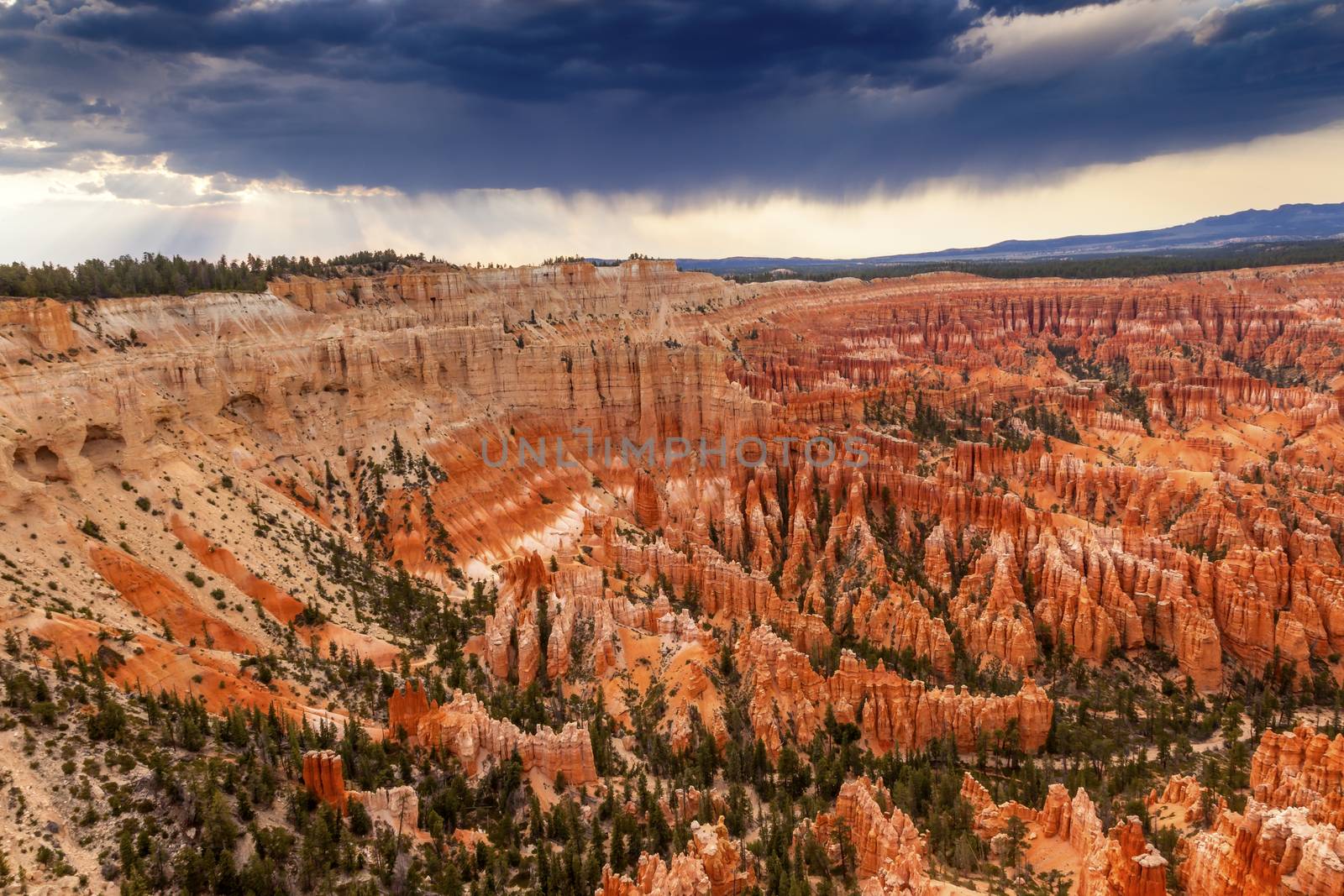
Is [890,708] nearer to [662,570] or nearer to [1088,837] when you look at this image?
[1088,837]

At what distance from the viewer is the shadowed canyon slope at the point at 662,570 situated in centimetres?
3008

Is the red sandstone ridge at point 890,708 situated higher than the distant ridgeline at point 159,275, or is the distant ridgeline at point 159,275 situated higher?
the distant ridgeline at point 159,275

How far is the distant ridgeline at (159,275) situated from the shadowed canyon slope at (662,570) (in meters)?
2.80

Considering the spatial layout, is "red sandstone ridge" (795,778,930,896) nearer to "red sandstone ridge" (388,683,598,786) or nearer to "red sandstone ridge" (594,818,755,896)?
"red sandstone ridge" (594,818,755,896)

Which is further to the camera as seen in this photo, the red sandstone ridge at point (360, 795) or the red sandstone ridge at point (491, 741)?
the red sandstone ridge at point (491, 741)

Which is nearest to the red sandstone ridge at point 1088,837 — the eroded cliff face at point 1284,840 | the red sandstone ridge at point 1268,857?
the red sandstone ridge at point 1268,857

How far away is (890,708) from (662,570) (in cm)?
1838

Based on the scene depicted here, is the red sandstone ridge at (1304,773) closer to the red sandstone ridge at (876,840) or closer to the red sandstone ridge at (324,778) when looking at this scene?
the red sandstone ridge at (876,840)

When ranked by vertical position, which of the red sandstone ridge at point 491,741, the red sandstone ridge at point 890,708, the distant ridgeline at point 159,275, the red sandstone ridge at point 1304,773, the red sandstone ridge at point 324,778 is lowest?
the red sandstone ridge at point 890,708

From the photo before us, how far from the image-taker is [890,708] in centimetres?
4028

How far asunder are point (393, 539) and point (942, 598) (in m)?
34.9

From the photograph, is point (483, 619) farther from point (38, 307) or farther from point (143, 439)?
point (38, 307)

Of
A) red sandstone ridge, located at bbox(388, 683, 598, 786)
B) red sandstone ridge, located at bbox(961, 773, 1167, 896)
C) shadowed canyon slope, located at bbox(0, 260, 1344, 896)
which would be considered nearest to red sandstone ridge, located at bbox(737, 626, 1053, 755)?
shadowed canyon slope, located at bbox(0, 260, 1344, 896)

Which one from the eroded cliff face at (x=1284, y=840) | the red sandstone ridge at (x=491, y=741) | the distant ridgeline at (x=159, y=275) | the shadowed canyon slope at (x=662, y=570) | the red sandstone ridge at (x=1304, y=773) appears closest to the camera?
the eroded cliff face at (x=1284, y=840)
